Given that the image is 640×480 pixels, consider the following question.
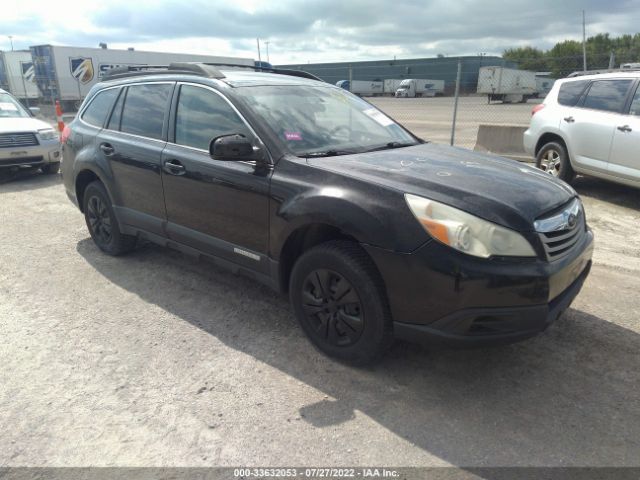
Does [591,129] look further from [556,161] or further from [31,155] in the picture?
[31,155]

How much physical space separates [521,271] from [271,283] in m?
1.64

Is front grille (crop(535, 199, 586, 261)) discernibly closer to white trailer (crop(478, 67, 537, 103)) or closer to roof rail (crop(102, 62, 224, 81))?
roof rail (crop(102, 62, 224, 81))

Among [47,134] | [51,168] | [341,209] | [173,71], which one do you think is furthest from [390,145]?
[51,168]

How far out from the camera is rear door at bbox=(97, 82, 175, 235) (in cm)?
410

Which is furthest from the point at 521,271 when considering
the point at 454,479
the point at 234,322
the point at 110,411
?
the point at 110,411

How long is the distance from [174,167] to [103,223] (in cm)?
160

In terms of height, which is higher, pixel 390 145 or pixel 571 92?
pixel 571 92

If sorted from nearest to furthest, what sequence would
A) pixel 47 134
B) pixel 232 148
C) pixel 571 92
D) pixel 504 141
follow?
pixel 232 148, pixel 571 92, pixel 47 134, pixel 504 141

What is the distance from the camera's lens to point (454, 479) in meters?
2.24

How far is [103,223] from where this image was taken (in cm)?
498

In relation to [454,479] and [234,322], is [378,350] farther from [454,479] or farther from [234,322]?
[234,322]

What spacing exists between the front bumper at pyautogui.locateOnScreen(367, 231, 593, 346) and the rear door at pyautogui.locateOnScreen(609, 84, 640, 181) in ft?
15.4

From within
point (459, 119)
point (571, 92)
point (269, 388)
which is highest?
point (571, 92)

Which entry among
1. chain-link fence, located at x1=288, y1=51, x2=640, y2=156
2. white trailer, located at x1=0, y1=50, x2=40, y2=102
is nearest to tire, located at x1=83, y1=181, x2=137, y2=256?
chain-link fence, located at x1=288, y1=51, x2=640, y2=156
